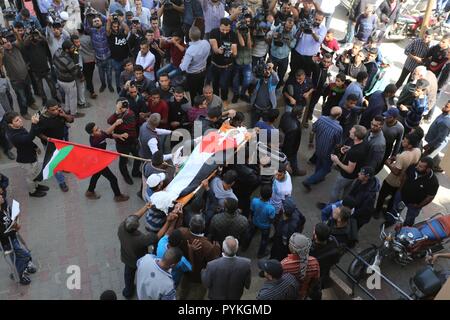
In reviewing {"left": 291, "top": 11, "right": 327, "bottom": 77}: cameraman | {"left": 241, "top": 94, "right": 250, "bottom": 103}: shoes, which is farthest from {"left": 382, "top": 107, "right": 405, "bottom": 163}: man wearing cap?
{"left": 241, "top": 94, "right": 250, "bottom": 103}: shoes

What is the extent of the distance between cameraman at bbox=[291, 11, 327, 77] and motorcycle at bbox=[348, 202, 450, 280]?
4357 millimetres

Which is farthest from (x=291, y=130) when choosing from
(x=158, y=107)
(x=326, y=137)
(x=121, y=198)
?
(x=121, y=198)

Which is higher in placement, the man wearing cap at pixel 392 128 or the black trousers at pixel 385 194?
the man wearing cap at pixel 392 128

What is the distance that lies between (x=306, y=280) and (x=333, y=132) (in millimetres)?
2932

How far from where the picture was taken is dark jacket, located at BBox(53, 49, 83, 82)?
27.6 ft

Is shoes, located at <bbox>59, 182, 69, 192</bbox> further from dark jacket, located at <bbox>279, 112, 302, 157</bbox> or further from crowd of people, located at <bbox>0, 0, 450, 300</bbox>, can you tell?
dark jacket, located at <bbox>279, 112, 302, 157</bbox>

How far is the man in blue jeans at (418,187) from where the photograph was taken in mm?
6433

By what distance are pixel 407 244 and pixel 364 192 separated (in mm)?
959

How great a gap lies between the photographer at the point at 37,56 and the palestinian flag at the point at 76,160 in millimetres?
3280

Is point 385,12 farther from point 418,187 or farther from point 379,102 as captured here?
point 418,187

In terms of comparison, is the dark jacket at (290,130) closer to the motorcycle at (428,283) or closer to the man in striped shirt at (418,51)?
the motorcycle at (428,283)

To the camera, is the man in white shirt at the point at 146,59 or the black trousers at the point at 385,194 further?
the man in white shirt at the point at 146,59

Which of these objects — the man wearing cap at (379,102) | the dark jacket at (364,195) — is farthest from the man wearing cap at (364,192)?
the man wearing cap at (379,102)

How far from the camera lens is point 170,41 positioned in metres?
8.88
